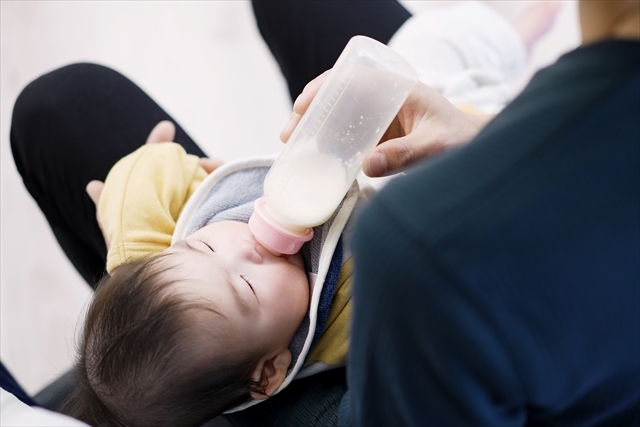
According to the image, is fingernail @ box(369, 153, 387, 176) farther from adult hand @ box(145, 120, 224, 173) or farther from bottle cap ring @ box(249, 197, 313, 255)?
adult hand @ box(145, 120, 224, 173)

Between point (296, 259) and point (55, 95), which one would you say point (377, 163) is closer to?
point (296, 259)

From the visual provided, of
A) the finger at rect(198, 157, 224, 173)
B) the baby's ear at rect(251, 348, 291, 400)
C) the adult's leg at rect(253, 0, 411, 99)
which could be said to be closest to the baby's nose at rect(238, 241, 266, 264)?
the baby's ear at rect(251, 348, 291, 400)

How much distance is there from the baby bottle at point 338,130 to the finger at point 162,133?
343 mm

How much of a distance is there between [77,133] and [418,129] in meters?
0.58

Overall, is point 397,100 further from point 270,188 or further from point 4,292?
point 4,292

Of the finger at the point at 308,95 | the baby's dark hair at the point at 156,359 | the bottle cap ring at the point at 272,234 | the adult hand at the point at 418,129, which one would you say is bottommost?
the baby's dark hair at the point at 156,359

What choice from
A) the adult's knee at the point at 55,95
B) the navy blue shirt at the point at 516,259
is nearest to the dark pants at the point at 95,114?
the adult's knee at the point at 55,95

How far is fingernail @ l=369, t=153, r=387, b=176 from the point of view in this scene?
59 cm

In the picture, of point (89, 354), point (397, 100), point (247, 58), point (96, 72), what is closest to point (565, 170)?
point (397, 100)

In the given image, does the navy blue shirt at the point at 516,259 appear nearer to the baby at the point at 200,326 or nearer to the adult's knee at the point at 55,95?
the baby at the point at 200,326

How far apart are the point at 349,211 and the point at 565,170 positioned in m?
0.43

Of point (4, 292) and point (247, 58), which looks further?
point (247, 58)

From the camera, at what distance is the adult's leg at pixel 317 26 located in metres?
0.93

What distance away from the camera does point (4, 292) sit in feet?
4.30
